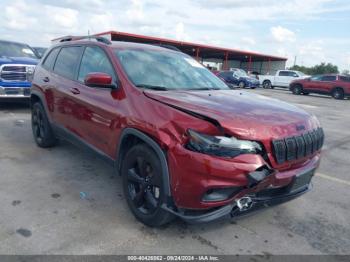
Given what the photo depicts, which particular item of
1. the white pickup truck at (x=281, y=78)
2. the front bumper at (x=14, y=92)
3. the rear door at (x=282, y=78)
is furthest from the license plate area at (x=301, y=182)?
the rear door at (x=282, y=78)

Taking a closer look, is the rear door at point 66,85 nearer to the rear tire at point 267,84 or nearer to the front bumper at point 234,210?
the front bumper at point 234,210

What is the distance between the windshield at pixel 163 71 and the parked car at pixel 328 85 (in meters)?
20.0

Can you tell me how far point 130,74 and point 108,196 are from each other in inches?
57.1

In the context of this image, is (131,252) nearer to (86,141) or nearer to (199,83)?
(86,141)

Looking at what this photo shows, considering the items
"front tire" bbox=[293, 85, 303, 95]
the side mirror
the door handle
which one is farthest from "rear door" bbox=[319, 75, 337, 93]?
the side mirror

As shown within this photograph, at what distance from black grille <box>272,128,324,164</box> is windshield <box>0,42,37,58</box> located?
8.98 metres

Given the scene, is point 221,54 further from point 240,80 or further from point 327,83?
point 327,83

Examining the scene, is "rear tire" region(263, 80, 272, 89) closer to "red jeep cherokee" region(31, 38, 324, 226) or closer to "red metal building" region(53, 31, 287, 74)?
"red metal building" region(53, 31, 287, 74)

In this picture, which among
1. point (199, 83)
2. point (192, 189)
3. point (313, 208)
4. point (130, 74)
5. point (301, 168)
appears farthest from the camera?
point (199, 83)

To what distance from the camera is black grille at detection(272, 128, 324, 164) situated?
108 inches

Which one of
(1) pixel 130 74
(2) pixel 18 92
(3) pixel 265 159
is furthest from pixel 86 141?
(2) pixel 18 92

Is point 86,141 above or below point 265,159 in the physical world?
below

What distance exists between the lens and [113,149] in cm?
353

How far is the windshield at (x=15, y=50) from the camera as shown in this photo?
9.51m
